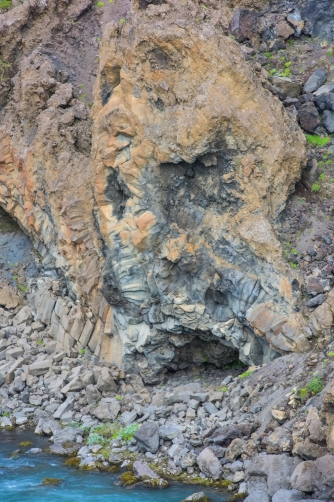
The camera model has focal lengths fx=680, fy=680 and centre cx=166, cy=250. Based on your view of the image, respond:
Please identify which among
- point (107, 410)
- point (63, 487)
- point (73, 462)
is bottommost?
point (107, 410)

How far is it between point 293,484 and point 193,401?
264 inches

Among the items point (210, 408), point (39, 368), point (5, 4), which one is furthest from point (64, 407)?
point (5, 4)

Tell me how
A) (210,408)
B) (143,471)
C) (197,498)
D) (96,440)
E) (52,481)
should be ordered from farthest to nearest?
(96,440) < (210,408) < (52,481) < (143,471) < (197,498)

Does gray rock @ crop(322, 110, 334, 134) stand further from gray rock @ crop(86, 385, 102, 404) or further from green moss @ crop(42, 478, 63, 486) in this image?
green moss @ crop(42, 478, 63, 486)

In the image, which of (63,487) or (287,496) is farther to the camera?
(63,487)

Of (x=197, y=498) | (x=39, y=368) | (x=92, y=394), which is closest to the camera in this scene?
(x=197, y=498)

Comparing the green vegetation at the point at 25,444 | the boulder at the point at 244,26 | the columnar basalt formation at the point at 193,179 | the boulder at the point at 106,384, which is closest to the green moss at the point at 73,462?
the green vegetation at the point at 25,444

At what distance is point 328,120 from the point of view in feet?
84.1

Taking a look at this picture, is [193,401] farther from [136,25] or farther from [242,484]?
[136,25]

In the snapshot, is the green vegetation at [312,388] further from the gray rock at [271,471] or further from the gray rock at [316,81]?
the gray rock at [316,81]

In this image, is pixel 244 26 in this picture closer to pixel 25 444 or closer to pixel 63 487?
pixel 25 444

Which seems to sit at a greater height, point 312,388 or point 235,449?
point 312,388

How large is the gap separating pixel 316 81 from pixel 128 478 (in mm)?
16555

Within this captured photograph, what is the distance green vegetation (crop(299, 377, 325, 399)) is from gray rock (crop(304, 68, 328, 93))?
499 inches
